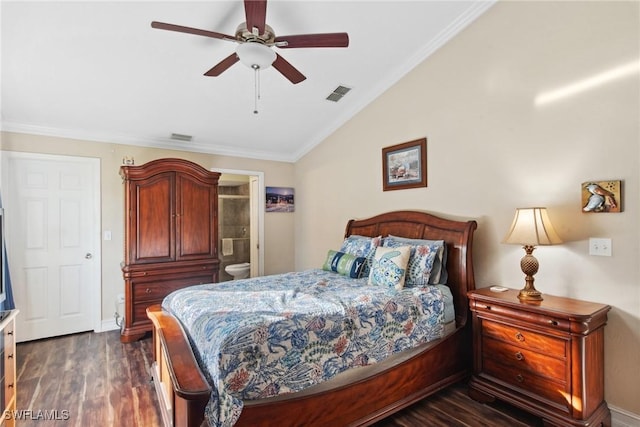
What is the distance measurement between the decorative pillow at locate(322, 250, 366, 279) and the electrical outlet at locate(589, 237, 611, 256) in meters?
1.70

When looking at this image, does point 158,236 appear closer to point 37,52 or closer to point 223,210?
point 37,52

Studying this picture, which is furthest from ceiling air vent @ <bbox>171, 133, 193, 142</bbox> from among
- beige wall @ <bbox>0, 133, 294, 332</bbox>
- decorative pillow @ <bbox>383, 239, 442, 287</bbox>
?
decorative pillow @ <bbox>383, 239, 442, 287</bbox>

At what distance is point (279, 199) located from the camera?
5242 millimetres

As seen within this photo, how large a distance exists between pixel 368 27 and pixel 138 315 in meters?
3.78

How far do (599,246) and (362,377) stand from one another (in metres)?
1.81

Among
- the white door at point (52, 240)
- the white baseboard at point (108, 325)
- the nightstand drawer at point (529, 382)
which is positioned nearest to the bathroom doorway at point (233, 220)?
the white baseboard at point (108, 325)

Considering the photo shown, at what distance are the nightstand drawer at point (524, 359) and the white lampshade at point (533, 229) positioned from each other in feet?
2.40

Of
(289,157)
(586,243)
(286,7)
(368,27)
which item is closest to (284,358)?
(586,243)

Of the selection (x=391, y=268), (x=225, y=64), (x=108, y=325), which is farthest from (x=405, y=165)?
(x=108, y=325)

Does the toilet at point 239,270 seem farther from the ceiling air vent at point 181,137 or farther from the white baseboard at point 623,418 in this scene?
the white baseboard at point 623,418

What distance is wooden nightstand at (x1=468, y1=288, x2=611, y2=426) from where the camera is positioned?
193 cm

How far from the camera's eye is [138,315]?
3576 millimetres

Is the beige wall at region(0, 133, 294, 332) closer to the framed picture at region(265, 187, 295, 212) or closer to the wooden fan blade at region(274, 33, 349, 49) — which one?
the framed picture at region(265, 187, 295, 212)

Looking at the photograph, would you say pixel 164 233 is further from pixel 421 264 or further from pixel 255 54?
pixel 421 264
